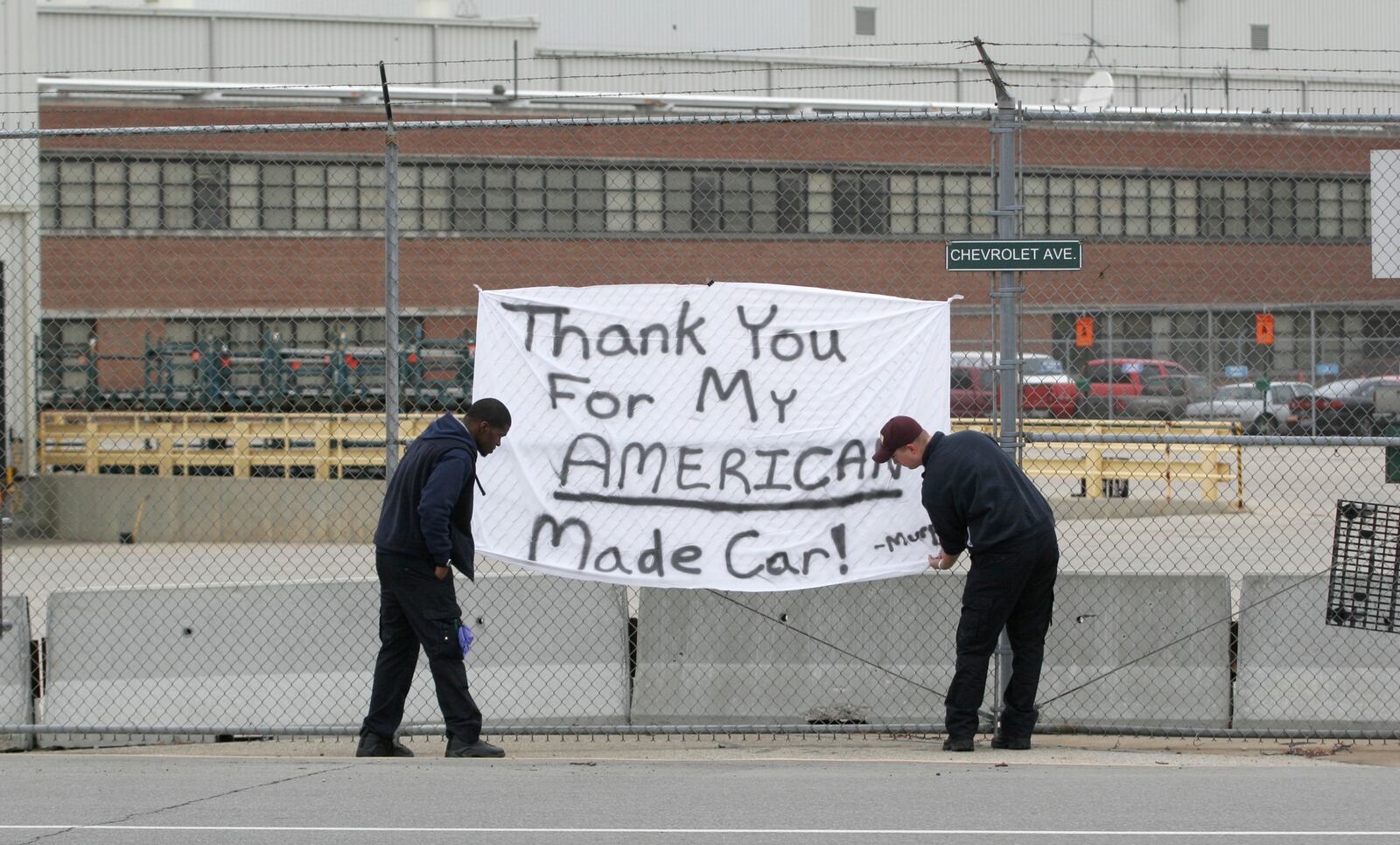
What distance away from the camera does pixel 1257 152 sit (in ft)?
130

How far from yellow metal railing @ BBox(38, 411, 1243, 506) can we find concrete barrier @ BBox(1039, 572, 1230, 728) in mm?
12408

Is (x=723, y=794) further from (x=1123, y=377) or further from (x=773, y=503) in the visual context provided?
(x=1123, y=377)

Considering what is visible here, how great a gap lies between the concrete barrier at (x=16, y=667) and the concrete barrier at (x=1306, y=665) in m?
6.09

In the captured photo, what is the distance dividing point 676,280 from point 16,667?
33326mm

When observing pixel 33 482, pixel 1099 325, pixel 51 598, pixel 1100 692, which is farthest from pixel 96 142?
pixel 1100 692

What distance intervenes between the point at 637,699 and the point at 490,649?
31.5 inches

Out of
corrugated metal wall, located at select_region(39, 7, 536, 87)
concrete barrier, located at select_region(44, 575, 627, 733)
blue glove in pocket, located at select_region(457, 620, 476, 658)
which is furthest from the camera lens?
corrugated metal wall, located at select_region(39, 7, 536, 87)

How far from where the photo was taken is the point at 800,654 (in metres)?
8.16

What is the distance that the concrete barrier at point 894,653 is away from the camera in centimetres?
805

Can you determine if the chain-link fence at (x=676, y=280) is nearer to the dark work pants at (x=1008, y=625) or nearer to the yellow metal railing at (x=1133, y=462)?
the yellow metal railing at (x=1133, y=462)

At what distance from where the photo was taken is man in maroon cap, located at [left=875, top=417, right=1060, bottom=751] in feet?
24.1

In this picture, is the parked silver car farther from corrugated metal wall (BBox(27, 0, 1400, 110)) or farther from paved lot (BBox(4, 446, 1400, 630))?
corrugated metal wall (BBox(27, 0, 1400, 110))

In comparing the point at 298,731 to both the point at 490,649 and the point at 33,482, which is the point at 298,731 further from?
the point at 33,482

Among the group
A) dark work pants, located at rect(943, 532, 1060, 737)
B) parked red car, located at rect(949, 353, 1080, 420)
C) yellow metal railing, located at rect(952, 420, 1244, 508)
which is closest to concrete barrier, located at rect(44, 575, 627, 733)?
dark work pants, located at rect(943, 532, 1060, 737)
